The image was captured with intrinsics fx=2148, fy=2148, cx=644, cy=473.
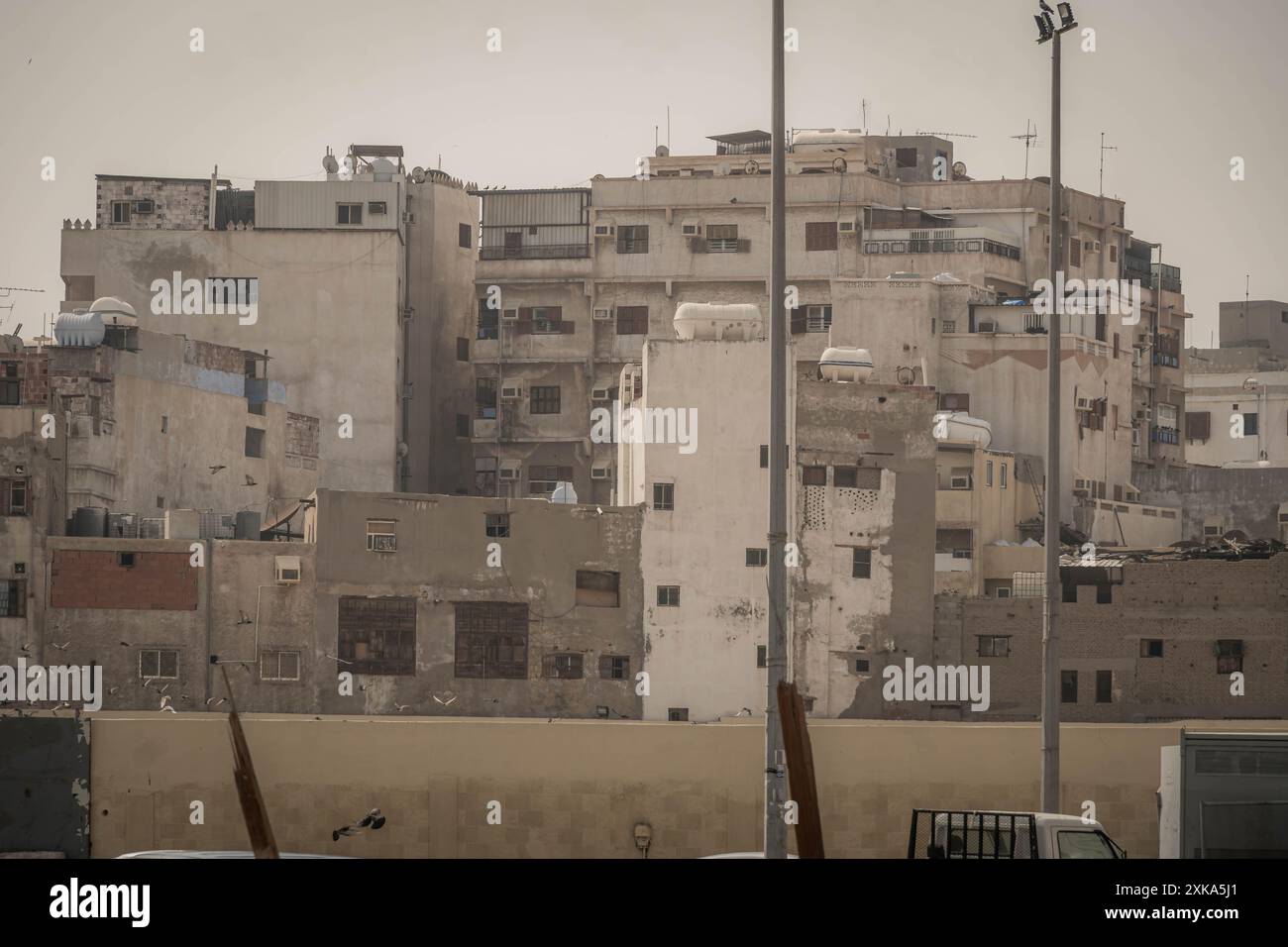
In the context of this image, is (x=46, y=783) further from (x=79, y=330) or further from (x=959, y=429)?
(x=959, y=429)

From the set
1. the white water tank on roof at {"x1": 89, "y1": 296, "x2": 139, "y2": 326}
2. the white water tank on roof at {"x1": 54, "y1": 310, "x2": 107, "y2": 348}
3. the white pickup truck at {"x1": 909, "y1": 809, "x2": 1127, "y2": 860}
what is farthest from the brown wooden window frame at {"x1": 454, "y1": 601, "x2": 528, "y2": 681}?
the white pickup truck at {"x1": 909, "y1": 809, "x2": 1127, "y2": 860}

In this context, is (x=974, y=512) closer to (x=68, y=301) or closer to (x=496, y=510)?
(x=496, y=510)

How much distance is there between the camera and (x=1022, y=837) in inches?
838

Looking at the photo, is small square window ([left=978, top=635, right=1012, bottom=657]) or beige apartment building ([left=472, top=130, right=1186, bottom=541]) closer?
small square window ([left=978, top=635, right=1012, bottom=657])

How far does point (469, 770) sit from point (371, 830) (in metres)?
1.80

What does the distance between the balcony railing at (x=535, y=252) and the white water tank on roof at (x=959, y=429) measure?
16107mm

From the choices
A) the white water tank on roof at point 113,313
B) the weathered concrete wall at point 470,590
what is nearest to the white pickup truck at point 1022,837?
the weathered concrete wall at point 470,590

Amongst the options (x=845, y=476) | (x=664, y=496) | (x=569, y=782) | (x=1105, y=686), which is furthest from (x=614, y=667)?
(x=569, y=782)

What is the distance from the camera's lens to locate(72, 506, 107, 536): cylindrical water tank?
52.0m

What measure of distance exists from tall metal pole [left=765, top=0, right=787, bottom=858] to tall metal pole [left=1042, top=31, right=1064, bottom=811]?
6.49 meters

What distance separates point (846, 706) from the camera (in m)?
52.5

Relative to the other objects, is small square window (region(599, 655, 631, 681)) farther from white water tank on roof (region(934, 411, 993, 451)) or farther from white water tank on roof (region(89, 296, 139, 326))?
white water tank on roof (region(89, 296, 139, 326))

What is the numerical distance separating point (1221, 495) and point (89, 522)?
3591 cm

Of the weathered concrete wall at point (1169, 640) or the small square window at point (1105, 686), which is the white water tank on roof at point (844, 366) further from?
the small square window at point (1105, 686)
